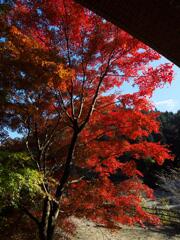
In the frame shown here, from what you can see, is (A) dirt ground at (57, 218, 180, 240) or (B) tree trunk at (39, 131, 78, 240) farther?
(A) dirt ground at (57, 218, 180, 240)

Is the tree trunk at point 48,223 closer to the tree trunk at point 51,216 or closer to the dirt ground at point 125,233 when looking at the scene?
the tree trunk at point 51,216

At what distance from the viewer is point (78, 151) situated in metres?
9.86

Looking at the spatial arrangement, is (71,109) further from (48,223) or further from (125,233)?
(125,233)

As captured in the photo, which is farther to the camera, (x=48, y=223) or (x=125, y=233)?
(x=125, y=233)

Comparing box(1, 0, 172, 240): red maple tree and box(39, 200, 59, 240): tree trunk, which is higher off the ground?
box(1, 0, 172, 240): red maple tree

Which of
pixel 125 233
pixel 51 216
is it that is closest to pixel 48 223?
pixel 51 216

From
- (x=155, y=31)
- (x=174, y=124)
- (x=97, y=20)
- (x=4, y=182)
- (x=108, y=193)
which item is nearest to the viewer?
(x=155, y=31)

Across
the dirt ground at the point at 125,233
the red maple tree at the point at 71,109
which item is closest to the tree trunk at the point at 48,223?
the red maple tree at the point at 71,109

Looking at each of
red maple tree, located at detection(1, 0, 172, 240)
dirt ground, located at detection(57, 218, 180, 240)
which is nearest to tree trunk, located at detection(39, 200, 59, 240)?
red maple tree, located at detection(1, 0, 172, 240)

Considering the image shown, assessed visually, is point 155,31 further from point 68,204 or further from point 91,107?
point 68,204

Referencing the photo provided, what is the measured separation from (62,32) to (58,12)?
515mm

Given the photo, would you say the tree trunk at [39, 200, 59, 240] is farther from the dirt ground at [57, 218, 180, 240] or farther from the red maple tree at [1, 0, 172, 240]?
the dirt ground at [57, 218, 180, 240]

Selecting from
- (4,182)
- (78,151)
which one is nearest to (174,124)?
(78,151)

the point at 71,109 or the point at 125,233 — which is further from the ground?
the point at 71,109
